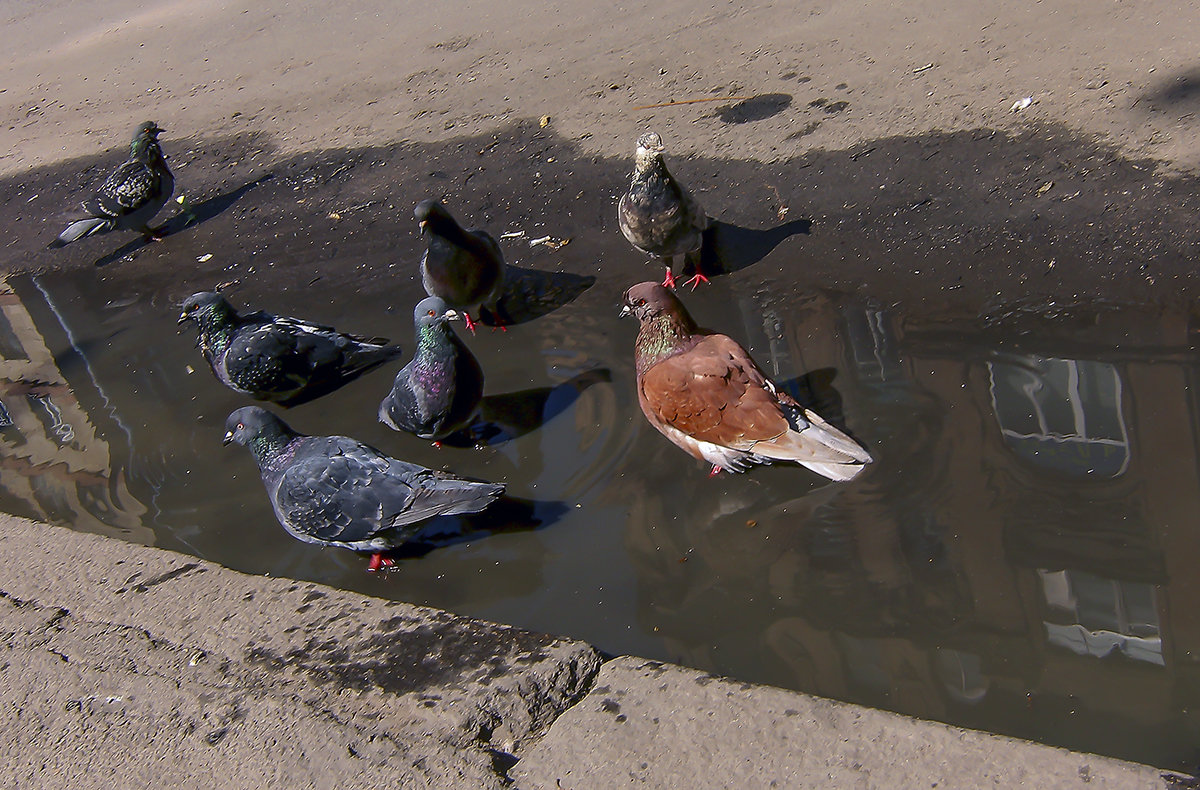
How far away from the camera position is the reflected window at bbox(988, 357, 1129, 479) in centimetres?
396

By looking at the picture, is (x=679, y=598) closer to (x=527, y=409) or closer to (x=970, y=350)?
(x=527, y=409)

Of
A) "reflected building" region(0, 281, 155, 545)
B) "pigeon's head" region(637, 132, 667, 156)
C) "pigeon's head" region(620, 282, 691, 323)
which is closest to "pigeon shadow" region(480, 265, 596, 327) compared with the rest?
"pigeon's head" region(637, 132, 667, 156)

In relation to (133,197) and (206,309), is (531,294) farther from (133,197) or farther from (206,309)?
(133,197)

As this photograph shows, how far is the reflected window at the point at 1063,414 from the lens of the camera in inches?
156

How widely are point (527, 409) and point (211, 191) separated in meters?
4.67

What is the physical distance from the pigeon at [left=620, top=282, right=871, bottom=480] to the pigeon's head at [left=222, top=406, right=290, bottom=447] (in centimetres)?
179

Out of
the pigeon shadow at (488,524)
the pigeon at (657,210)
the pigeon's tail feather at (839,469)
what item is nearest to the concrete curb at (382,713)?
the pigeon shadow at (488,524)

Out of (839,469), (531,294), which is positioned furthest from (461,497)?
(531,294)

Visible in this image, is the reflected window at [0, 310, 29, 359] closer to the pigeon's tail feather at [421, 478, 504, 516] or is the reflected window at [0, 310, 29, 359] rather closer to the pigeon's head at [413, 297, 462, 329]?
the pigeon's head at [413, 297, 462, 329]

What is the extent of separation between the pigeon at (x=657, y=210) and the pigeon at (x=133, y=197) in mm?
4207

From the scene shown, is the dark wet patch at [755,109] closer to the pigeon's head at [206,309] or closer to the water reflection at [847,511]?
the water reflection at [847,511]

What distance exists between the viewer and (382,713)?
10.3ft

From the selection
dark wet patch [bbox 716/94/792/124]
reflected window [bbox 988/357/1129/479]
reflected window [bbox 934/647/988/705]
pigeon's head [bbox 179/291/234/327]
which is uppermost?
pigeon's head [bbox 179/291/234/327]

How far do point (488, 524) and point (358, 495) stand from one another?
2.06ft
